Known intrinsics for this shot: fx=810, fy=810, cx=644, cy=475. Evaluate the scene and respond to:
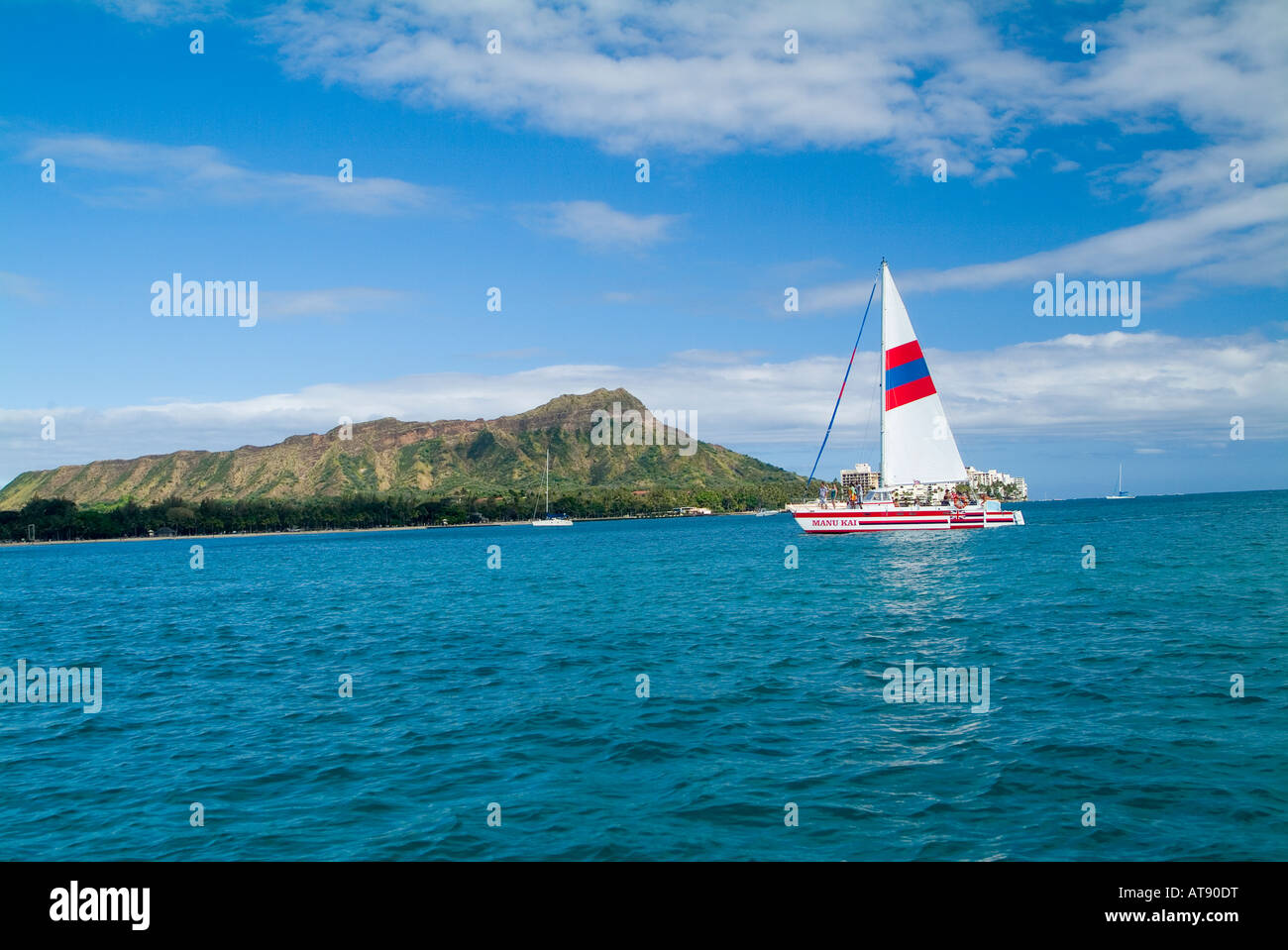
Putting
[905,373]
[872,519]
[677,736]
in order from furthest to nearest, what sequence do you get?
[872,519]
[905,373]
[677,736]

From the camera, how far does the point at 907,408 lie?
297 ft

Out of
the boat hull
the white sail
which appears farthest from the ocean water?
the boat hull

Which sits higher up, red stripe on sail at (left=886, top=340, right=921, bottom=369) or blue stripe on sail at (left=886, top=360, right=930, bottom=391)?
red stripe on sail at (left=886, top=340, right=921, bottom=369)

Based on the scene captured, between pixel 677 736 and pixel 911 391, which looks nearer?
pixel 677 736

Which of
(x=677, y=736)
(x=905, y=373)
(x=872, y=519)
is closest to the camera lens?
(x=677, y=736)

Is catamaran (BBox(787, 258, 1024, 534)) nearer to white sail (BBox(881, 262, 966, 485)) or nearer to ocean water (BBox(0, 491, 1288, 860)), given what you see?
white sail (BBox(881, 262, 966, 485))

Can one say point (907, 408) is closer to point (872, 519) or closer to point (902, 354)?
point (902, 354)

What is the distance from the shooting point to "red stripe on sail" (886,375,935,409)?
90.2 meters

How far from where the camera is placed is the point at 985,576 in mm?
54688

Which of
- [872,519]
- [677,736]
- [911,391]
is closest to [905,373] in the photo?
[911,391]

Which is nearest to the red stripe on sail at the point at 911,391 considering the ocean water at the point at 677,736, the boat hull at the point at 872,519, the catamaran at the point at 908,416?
the catamaran at the point at 908,416

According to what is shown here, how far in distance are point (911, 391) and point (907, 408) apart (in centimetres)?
191
